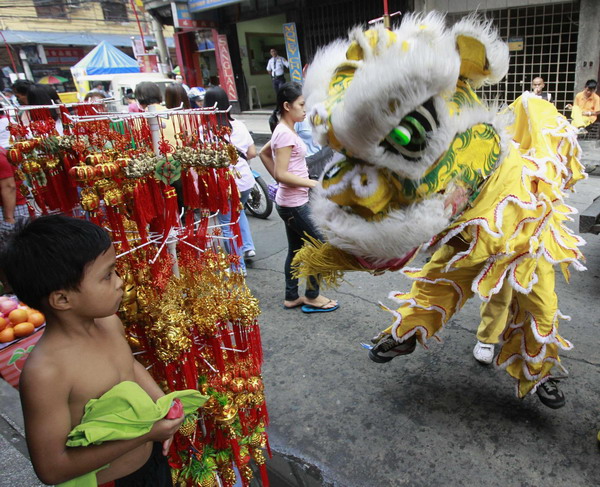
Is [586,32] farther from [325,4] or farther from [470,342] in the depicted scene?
[470,342]

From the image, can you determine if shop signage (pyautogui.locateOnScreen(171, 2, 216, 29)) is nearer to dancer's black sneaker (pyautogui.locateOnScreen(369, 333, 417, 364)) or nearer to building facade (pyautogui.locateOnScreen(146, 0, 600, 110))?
building facade (pyautogui.locateOnScreen(146, 0, 600, 110))

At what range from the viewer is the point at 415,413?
7.61 feet

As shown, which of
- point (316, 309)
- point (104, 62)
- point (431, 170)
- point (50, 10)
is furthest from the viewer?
point (50, 10)

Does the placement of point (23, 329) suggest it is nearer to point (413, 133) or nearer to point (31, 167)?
point (31, 167)

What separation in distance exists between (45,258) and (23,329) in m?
1.67

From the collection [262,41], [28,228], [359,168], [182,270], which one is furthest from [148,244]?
[262,41]

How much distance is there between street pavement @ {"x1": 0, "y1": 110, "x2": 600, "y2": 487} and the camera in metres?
1.98

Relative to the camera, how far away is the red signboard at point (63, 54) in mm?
23938

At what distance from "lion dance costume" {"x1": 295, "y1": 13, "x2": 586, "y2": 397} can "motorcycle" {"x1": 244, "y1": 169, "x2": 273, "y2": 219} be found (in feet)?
11.8

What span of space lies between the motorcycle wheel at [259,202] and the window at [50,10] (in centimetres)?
2282

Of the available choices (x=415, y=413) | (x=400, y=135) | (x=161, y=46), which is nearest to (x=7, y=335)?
(x=415, y=413)

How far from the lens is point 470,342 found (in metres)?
2.85

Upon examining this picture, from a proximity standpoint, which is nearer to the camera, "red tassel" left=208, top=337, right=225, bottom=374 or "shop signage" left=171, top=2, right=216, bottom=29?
"red tassel" left=208, top=337, right=225, bottom=374

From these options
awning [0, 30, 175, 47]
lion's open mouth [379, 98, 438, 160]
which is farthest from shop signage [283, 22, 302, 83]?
awning [0, 30, 175, 47]
